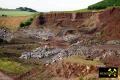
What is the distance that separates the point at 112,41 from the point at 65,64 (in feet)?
114

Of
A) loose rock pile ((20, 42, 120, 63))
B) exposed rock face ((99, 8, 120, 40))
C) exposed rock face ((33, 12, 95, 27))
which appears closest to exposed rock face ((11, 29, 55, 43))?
exposed rock face ((33, 12, 95, 27))

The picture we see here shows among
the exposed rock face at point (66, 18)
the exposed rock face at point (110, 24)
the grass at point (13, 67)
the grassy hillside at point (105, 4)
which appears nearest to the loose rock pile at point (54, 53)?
the grass at point (13, 67)

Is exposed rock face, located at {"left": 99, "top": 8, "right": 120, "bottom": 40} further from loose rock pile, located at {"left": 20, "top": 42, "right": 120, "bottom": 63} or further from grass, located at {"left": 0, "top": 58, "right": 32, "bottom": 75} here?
grass, located at {"left": 0, "top": 58, "right": 32, "bottom": 75}

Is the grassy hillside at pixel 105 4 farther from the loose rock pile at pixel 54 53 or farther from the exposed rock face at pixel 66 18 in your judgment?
the loose rock pile at pixel 54 53

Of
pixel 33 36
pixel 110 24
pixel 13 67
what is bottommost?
pixel 33 36

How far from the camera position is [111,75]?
28438 mm

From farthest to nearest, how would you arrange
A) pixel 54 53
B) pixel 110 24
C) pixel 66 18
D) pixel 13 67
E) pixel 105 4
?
pixel 105 4, pixel 66 18, pixel 110 24, pixel 54 53, pixel 13 67

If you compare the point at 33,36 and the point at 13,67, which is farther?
the point at 33,36

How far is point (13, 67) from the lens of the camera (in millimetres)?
55938

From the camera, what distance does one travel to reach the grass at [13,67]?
174 feet

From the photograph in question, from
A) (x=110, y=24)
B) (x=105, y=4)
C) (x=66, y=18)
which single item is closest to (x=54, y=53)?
(x=110, y=24)

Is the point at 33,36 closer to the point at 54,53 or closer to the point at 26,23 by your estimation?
the point at 26,23

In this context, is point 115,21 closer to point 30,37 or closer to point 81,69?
point 30,37

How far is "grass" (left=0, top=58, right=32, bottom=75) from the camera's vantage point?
53.0 metres
